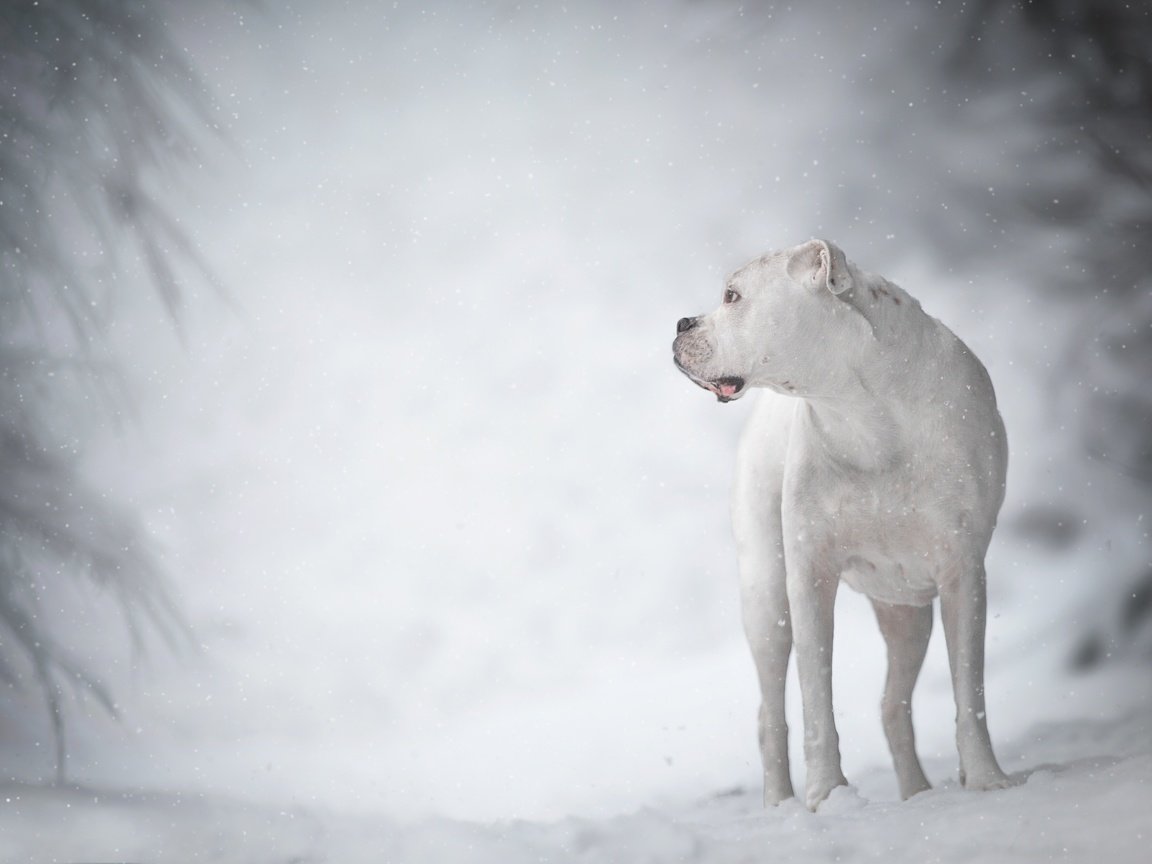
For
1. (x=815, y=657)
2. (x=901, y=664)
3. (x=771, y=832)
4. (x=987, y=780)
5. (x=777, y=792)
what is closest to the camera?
(x=771, y=832)

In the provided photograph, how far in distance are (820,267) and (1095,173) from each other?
4.25 m

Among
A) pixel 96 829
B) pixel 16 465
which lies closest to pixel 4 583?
pixel 16 465

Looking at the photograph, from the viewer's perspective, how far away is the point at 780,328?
11.2 feet

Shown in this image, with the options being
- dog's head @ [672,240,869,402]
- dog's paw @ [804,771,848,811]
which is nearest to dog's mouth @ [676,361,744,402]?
dog's head @ [672,240,869,402]

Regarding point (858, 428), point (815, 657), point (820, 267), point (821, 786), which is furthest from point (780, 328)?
point (821, 786)

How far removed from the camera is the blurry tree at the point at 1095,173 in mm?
6695

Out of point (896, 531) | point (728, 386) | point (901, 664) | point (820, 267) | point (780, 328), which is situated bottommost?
point (901, 664)

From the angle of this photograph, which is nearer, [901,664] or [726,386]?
[726,386]

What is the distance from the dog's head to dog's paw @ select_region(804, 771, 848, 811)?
1.08 m

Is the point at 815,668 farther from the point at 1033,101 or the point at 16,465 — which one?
the point at 16,465

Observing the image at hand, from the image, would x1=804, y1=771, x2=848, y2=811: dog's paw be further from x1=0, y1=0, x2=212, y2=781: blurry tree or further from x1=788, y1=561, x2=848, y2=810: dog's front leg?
x1=0, y1=0, x2=212, y2=781: blurry tree

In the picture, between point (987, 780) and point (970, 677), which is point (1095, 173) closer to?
point (970, 677)

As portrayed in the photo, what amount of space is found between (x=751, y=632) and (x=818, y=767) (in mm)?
605

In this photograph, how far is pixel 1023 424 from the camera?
666 cm
